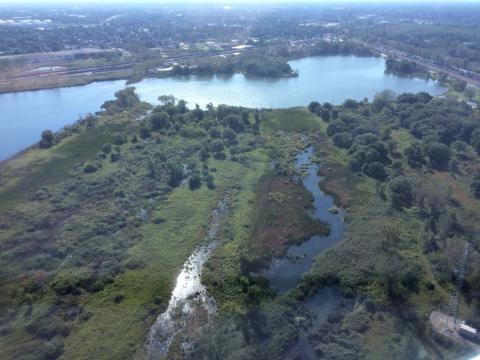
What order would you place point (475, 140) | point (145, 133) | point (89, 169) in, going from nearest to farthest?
1. point (89, 169)
2. point (475, 140)
3. point (145, 133)

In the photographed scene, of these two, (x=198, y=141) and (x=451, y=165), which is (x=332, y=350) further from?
(x=198, y=141)

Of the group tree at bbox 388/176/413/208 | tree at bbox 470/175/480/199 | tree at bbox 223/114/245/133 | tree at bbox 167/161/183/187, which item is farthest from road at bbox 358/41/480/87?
tree at bbox 167/161/183/187

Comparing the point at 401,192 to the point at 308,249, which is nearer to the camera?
the point at 308,249

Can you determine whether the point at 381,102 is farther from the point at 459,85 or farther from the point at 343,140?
the point at 459,85

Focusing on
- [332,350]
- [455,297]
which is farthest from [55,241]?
[455,297]

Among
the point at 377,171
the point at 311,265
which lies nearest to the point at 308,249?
the point at 311,265

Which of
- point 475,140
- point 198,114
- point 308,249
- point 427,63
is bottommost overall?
point 427,63

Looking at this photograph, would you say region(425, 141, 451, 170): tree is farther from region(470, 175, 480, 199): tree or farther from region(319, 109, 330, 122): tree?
region(319, 109, 330, 122): tree
